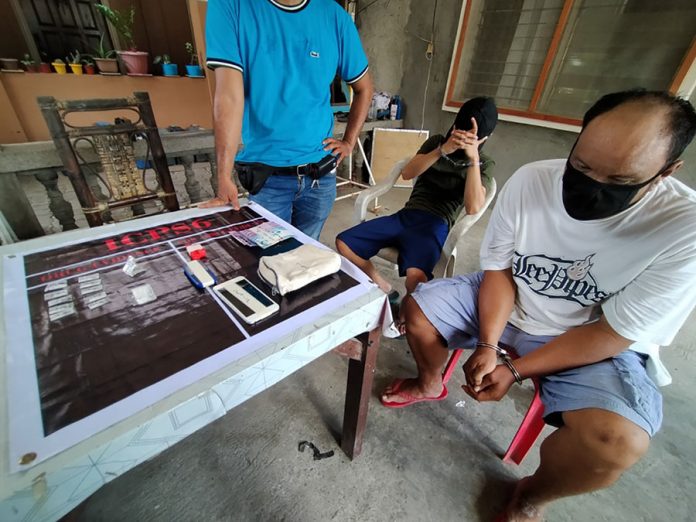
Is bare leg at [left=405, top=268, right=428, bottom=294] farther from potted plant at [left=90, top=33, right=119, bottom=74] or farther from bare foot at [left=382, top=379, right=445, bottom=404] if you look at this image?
potted plant at [left=90, top=33, right=119, bottom=74]

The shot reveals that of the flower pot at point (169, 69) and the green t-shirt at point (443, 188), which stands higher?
the flower pot at point (169, 69)

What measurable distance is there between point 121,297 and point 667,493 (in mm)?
1853

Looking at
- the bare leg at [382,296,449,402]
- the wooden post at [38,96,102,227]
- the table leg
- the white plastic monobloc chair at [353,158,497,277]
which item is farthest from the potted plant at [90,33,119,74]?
the table leg

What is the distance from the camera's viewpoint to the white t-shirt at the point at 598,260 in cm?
81

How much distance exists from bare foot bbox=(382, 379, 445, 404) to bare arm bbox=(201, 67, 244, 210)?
1.00m

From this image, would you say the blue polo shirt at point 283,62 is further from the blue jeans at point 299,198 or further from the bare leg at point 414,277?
the bare leg at point 414,277

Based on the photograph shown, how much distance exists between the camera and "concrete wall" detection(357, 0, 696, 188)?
2.90 metres

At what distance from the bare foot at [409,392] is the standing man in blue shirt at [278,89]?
967 mm

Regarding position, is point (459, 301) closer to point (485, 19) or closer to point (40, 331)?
point (40, 331)

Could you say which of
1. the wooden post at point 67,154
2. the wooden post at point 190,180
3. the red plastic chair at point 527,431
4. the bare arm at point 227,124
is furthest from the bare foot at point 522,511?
the wooden post at point 190,180

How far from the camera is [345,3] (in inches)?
150

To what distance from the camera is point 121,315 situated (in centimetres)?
68

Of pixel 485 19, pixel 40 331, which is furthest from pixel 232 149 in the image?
pixel 485 19

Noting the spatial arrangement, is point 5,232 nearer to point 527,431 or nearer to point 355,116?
point 355,116
